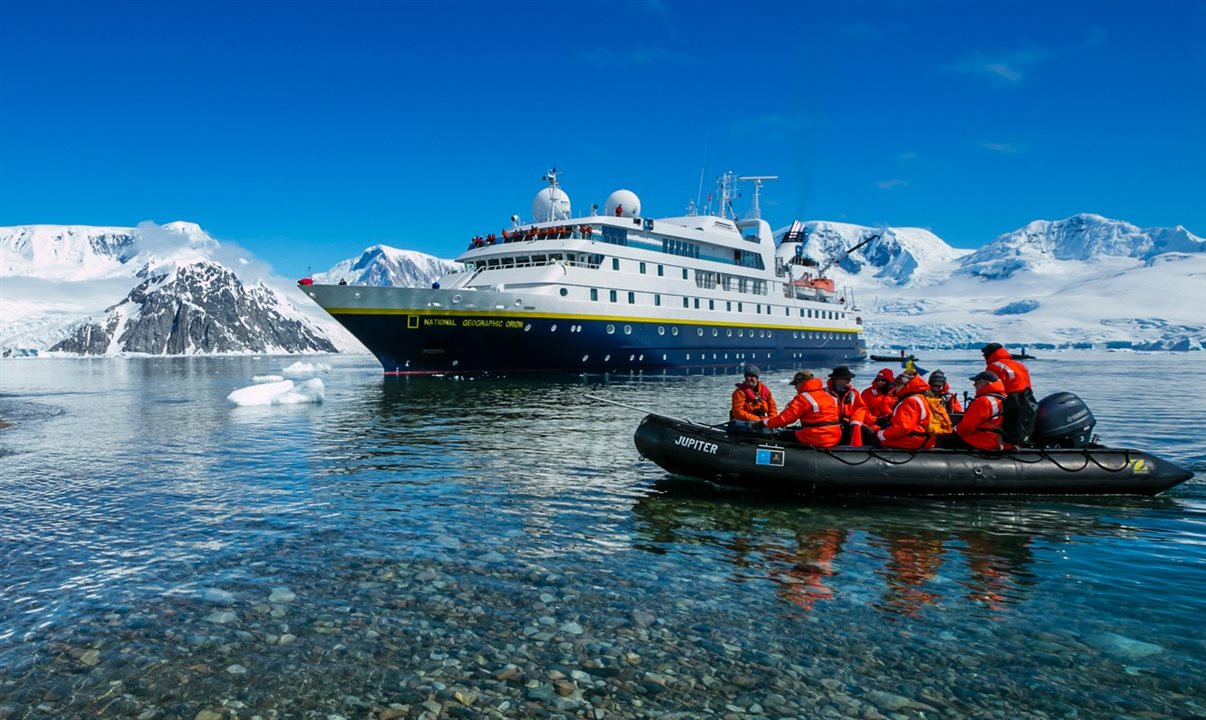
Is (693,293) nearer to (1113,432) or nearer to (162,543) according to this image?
(1113,432)

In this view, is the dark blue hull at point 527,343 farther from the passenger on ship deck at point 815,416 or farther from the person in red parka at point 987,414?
the person in red parka at point 987,414

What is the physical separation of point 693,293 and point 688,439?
3515cm

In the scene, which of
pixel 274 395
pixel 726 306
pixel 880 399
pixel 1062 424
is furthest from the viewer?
pixel 726 306

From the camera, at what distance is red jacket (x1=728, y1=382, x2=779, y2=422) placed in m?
12.5

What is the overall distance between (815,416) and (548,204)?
1613 inches

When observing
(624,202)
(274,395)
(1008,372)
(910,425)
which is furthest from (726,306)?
(1008,372)

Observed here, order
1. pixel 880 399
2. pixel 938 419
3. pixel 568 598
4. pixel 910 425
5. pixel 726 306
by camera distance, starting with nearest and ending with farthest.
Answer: pixel 568 598 → pixel 910 425 → pixel 938 419 → pixel 880 399 → pixel 726 306

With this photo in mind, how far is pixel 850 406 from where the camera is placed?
12.2 m

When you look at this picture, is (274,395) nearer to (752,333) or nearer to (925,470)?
(925,470)

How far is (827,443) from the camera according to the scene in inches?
428

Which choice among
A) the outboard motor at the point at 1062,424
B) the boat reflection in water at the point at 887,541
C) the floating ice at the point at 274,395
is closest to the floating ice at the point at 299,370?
the floating ice at the point at 274,395

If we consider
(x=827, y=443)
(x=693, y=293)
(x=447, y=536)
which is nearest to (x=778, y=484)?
A: (x=827, y=443)

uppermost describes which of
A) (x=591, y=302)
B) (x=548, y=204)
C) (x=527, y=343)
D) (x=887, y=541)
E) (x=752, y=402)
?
(x=548, y=204)

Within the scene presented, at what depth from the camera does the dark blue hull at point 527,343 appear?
36.0 meters
